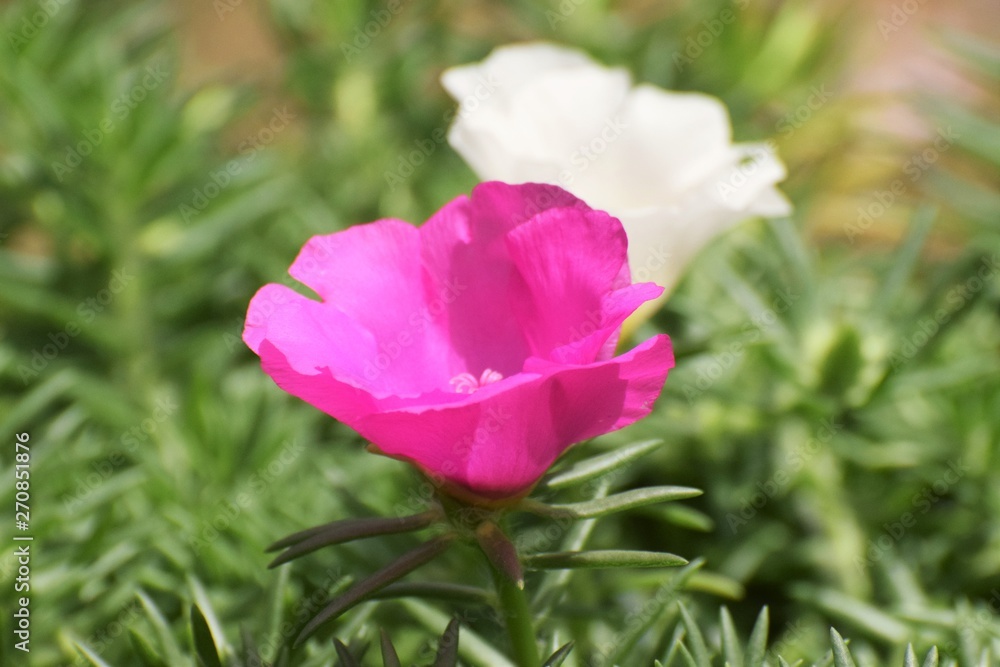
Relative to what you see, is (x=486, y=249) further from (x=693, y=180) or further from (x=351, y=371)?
(x=693, y=180)

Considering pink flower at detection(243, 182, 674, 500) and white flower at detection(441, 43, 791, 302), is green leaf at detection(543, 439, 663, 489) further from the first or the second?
white flower at detection(441, 43, 791, 302)

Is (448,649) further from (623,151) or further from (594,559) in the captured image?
(623,151)

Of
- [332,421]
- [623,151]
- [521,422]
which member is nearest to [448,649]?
[521,422]

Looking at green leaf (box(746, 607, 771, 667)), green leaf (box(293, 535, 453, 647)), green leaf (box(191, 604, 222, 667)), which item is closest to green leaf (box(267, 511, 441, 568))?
green leaf (box(293, 535, 453, 647))

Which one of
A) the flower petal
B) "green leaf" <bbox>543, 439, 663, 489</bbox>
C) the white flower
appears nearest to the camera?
the flower petal

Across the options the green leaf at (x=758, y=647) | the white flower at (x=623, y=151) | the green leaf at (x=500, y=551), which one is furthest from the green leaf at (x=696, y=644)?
the white flower at (x=623, y=151)

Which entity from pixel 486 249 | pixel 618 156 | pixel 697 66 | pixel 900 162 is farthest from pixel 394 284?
pixel 900 162
